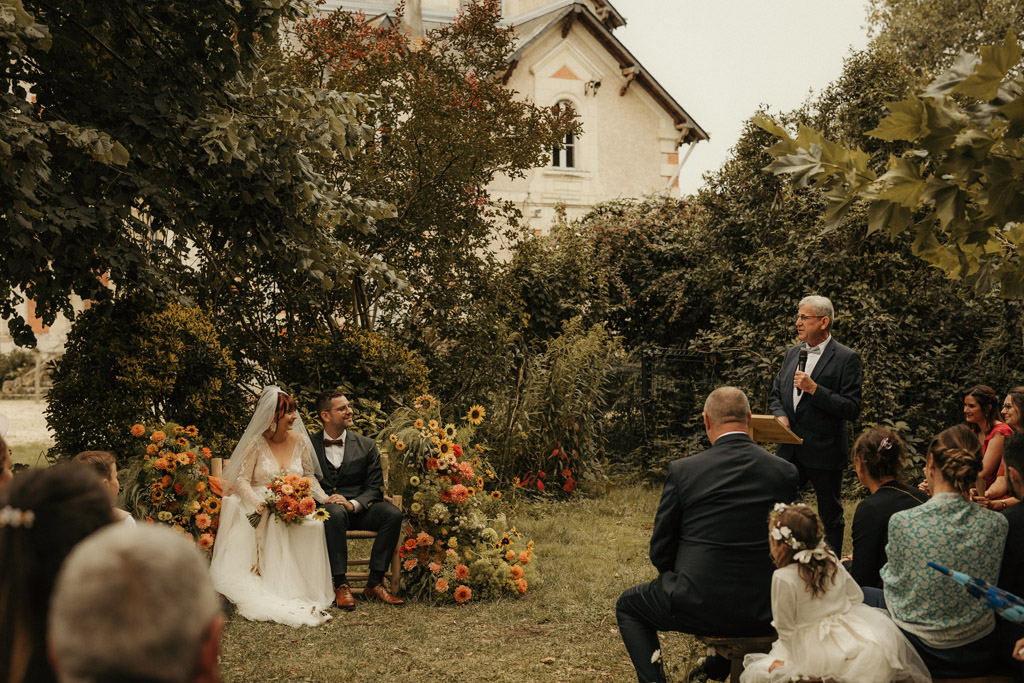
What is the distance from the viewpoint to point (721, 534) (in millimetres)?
4023

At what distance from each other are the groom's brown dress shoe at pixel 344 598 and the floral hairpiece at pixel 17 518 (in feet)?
16.5

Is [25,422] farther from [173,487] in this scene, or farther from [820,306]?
[820,306]

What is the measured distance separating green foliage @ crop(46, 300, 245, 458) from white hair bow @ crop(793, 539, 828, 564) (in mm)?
5621

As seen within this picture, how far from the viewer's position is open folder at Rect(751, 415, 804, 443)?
5.51 metres

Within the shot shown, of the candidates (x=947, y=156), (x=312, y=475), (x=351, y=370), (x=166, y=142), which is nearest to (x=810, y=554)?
(x=947, y=156)

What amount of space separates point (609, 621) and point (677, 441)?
7029 mm

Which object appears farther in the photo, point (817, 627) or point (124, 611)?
point (817, 627)

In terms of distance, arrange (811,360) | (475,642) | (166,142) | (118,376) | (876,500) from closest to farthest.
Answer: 1. (876,500)
2. (475,642)
3. (811,360)
4. (166,142)
5. (118,376)

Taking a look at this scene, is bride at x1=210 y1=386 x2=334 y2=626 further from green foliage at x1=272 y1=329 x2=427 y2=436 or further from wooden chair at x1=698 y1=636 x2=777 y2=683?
wooden chair at x1=698 y1=636 x2=777 y2=683

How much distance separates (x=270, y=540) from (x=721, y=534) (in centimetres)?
401

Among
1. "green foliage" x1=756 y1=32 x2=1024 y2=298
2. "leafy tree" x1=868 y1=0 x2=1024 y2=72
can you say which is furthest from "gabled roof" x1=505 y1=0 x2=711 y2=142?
"green foliage" x1=756 y1=32 x2=1024 y2=298

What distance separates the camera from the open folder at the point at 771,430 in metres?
5.51

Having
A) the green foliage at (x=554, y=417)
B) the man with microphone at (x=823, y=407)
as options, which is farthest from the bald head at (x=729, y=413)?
the green foliage at (x=554, y=417)

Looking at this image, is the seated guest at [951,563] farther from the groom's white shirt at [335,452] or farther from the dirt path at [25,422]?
the dirt path at [25,422]
